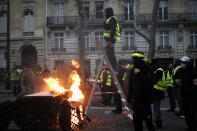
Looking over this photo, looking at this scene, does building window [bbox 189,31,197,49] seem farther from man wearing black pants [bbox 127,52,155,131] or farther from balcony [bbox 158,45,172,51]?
man wearing black pants [bbox 127,52,155,131]

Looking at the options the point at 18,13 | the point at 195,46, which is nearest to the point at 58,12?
the point at 18,13

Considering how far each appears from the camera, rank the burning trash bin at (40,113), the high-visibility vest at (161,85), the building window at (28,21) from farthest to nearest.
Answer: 1. the building window at (28,21)
2. the high-visibility vest at (161,85)
3. the burning trash bin at (40,113)

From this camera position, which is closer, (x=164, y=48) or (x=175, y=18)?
(x=175, y=18)

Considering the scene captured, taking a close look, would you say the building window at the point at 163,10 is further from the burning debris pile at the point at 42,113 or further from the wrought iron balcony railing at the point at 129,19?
the burning debris pile at the point at 42,113

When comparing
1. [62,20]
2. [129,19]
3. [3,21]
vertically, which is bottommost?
[129,19]

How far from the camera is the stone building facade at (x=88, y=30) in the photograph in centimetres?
2477

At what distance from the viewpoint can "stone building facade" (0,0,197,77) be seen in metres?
24.8

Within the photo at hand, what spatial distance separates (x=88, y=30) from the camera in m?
26.1

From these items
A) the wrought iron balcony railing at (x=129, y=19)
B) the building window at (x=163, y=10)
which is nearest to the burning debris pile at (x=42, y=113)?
the wrought iron balcony railing at (x=129, y=19)

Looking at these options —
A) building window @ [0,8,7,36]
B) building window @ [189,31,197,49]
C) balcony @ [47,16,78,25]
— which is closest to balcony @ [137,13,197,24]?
building window @ [189,31,197,49]

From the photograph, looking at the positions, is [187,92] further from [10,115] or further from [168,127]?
[10,115]

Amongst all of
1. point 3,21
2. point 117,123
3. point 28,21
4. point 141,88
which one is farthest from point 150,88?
point 3,21

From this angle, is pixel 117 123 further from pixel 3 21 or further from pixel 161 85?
pixel 3 21

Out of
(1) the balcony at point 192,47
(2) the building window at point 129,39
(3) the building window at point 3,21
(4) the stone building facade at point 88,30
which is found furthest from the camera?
(3) the building window at point 3,21
